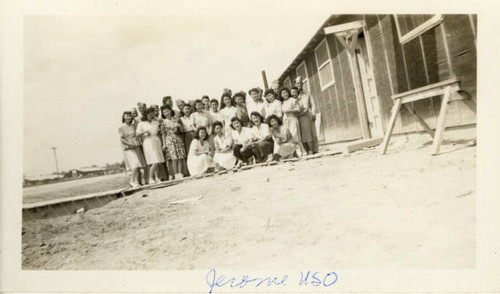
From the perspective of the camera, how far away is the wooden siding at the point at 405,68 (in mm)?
3457

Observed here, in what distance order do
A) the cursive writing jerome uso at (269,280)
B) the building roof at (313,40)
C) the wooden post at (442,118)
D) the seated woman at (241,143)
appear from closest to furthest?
the cursive writing jerome uso at (269,280) → the wooden post at (442,118) → the building roof at (313,40) → the seated woman at (241,143)

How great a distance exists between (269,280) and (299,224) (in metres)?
0.52

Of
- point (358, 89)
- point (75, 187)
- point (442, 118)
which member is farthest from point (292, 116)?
point (75, 187)

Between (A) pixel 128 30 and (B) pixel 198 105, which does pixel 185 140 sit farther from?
(A) pixel 128 30

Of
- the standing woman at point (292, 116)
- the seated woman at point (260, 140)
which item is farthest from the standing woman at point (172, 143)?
the standing woman at point (292, 116)

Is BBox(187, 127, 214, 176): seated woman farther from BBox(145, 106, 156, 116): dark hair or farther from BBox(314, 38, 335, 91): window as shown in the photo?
BBox(314, 38, 335, 91): window

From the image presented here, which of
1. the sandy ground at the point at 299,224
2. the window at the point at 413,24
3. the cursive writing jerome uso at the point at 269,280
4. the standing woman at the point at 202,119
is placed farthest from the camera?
the standing woman at the point at 202,119

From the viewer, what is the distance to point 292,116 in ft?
15.4

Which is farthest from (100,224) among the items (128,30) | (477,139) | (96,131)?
(477,139)

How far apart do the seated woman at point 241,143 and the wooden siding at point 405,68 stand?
6.21 ft

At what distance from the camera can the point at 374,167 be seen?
351 centimetres

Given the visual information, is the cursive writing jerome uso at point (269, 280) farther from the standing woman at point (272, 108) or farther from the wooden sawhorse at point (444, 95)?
the standing woman at point (272, 108)

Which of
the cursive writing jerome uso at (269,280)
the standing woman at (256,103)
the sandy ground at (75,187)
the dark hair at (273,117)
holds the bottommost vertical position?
the cursive writing jerome uso at (269,280)

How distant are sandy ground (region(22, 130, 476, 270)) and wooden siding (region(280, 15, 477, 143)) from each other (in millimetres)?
575
